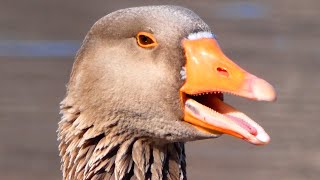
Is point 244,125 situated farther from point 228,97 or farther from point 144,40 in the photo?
point 228,97

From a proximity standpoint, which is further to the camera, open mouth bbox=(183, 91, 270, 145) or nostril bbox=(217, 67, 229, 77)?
nostril bbox=(217, 67, 229, 77)

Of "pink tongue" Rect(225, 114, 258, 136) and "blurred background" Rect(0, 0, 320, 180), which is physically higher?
"blurred background" Rect(0, 0, 320, 180)

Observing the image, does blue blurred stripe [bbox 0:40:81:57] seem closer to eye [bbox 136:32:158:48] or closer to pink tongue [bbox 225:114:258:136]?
eye [bbox 136:32:158:48]

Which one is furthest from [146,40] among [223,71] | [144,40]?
[223,71]

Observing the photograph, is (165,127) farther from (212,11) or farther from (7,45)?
(212,11)

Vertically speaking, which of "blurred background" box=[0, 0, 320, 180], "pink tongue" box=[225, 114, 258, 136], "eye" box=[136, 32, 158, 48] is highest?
"blurred background" box=[0, 0, 320, 180]

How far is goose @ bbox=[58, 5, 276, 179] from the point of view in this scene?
6.53 m

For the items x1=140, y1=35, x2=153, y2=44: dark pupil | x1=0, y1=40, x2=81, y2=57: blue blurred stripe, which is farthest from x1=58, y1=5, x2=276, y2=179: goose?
x1=0, y1=40, x2=81, y2=57: blue blurred stripe

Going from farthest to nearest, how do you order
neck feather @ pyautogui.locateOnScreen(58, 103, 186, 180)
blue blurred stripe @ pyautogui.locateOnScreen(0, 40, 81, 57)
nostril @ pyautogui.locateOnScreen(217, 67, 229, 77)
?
blue blurred stripe @ pyautogui.locateOnScreen(0, 40, 81, 57) < neck feather @ pyautogui.locateOnScreen(58, 103, 186, 180) < nostril @ pyautogui.locateOnScreen(217, 67, 229, 77)

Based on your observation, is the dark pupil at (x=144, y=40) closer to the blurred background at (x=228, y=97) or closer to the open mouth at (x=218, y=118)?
the open mouth at (x=218, y=118)

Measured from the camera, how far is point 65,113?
701cm

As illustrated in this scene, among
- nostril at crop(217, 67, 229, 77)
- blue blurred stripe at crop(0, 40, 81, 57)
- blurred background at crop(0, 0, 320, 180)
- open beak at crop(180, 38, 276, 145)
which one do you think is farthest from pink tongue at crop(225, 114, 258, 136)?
blue blurred stripe at crop(0, 40, 81, 57)

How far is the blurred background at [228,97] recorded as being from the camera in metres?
11.8

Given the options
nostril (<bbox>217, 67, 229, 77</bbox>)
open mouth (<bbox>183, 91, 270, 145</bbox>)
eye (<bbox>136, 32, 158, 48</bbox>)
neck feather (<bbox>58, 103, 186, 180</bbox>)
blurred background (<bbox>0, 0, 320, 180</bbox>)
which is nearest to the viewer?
open mouth (<bbox>183, 91, 270, 145</bbox>)
